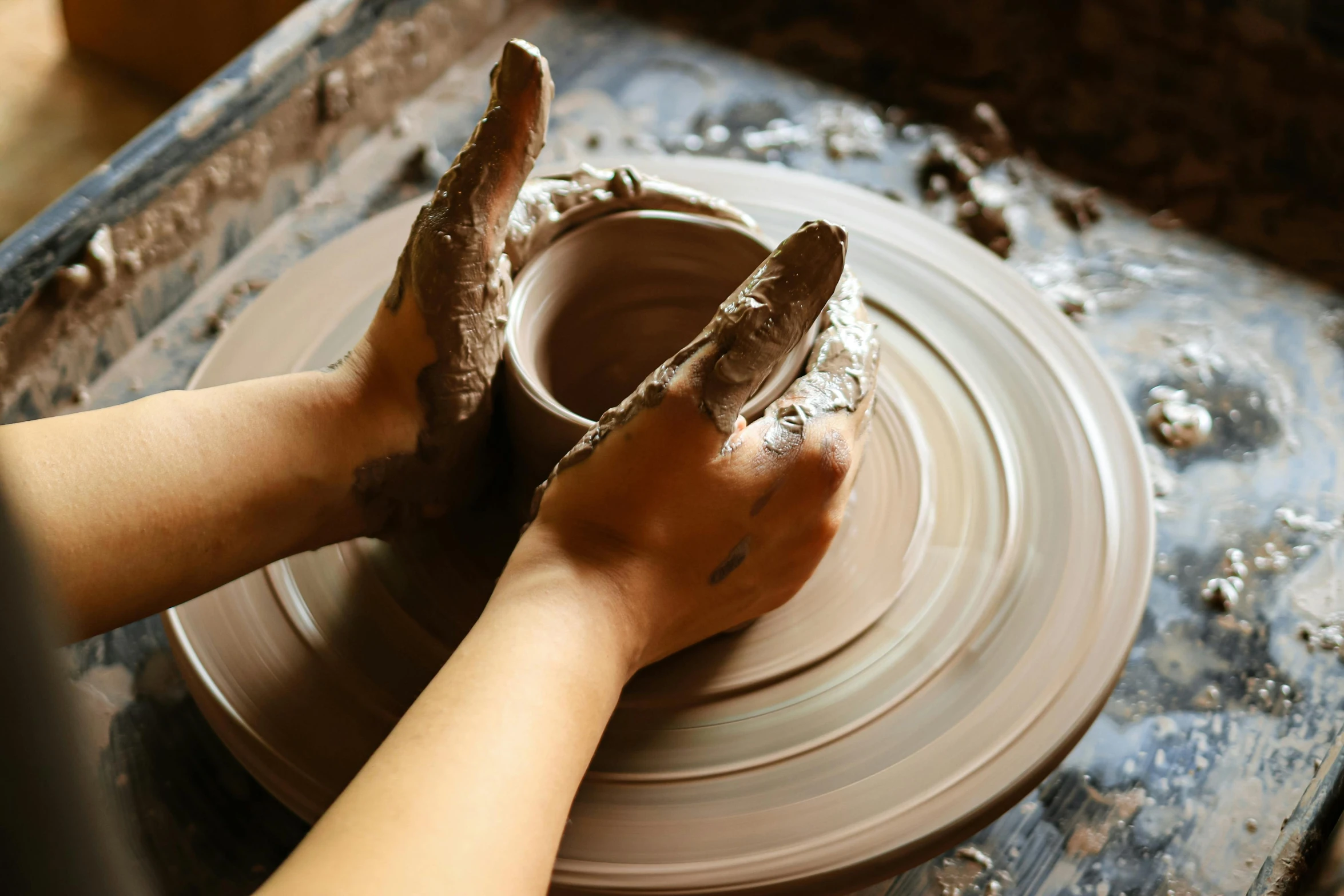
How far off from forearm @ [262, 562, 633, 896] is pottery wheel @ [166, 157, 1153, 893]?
0.21 metres

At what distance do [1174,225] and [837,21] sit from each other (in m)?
0.98

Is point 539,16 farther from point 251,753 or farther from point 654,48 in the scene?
point 251,753

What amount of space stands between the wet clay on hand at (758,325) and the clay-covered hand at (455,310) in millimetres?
270

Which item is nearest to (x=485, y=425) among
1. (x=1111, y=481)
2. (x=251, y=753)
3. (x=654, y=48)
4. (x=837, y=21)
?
(x=251, y=753)

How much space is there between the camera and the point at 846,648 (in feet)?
4.16

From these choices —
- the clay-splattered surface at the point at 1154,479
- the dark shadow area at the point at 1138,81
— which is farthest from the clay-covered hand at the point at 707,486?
the dark shadow area at the point at 1138,81

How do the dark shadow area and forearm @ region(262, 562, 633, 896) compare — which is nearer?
forearm @ region(262, 562, 633, 896)

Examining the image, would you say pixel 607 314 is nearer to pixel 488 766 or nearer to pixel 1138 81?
pixel 488 766

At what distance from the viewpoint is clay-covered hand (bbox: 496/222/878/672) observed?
3.36 ft

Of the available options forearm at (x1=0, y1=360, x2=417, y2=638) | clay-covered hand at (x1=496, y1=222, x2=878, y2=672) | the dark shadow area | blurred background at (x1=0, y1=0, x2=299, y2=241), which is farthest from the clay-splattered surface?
blurred background at (x1=0, y1=0, x2=299, y2=241)

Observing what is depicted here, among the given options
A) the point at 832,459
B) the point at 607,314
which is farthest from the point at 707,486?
the point at 607,314

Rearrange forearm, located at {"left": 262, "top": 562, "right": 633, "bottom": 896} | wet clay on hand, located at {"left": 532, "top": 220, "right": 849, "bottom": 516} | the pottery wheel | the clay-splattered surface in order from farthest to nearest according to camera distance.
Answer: the clay-splattered surface < the pottery wheel < wet clay on hand, located at {"left": 532, "top": 220, "right": 849, "bottom": 516} < forearm, located at {"left": 262, "top": 562, "right": 633, "bottom": 896}

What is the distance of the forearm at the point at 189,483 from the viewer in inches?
40.9

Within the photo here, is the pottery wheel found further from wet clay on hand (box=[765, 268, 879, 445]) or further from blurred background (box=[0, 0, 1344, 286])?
blurred background (box=[0, 0, 1344, 286])
